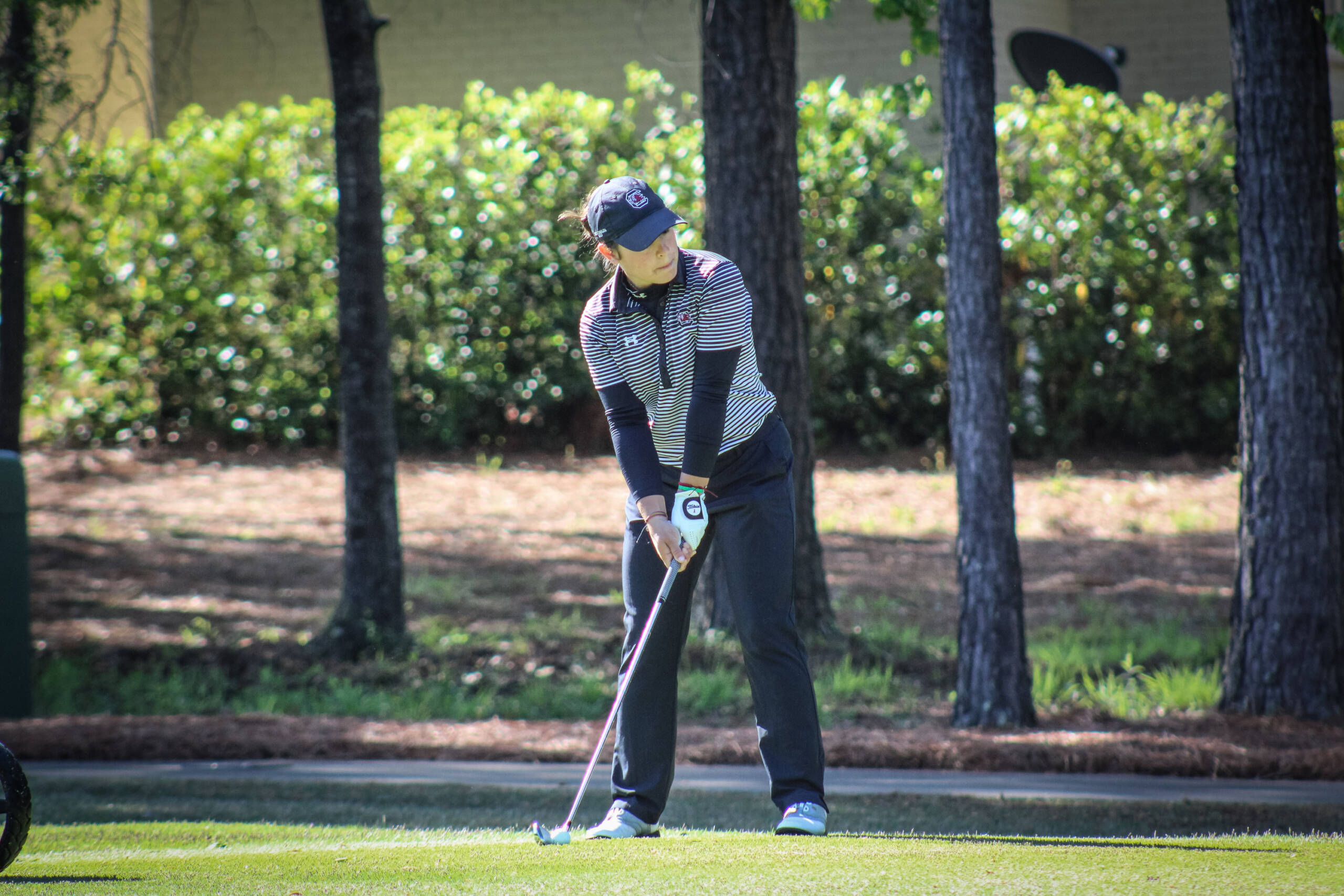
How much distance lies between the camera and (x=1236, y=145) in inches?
241

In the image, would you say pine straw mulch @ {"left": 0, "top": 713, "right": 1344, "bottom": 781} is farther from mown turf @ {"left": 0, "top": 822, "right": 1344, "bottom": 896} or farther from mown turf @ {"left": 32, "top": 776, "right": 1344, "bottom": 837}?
mown turf @ {"left": 0, "top": 822, "right": 1344, "bottom": 896}

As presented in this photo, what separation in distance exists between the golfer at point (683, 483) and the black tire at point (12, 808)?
5.15 ft

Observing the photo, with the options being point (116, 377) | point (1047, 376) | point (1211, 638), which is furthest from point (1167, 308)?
point (116, 377)

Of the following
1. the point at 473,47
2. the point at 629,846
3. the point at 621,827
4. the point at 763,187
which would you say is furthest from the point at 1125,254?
the point at 629,846

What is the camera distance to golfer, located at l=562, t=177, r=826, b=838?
3.85 meters

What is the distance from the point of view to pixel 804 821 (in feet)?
13.0

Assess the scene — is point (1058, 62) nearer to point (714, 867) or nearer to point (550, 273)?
point (550, 273)

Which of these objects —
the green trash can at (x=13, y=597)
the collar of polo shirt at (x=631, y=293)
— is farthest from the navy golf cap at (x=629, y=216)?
the green trash can at (x=13, y=597)

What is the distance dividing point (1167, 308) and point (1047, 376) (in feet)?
3.91

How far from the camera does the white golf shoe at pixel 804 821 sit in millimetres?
3943

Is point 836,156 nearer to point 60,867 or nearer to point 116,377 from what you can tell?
point 116,377

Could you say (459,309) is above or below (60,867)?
above

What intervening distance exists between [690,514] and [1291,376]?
3.40 meters

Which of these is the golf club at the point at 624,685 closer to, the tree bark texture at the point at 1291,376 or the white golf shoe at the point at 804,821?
the white golf shoe at the point at 804,821
